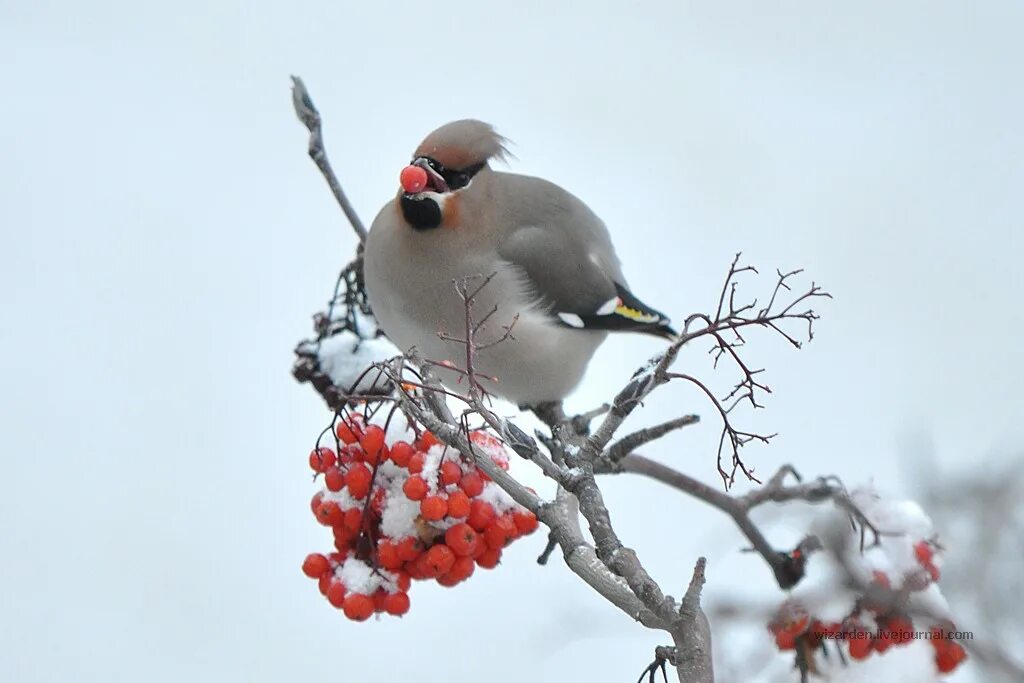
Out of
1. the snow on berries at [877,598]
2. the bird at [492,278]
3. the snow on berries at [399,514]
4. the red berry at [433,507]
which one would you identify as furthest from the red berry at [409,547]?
the bird at [492,278]

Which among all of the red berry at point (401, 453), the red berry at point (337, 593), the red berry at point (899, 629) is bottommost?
the red berry at point (337, 593)

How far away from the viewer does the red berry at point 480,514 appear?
145cm

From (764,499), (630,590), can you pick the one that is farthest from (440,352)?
(630,590)

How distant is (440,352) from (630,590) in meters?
1.18

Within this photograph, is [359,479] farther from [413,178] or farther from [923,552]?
[923,552]

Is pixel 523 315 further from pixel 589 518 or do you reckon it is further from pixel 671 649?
pixel 671 649

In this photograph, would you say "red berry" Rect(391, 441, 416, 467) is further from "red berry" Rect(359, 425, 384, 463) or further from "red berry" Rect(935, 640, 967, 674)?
"red berry" Rect(935, 640, 967, 674)

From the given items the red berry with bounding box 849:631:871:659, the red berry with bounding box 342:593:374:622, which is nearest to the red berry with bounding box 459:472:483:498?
the red berry with bounding box 342:593:374:622

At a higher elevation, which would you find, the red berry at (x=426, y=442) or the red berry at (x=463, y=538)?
the red berry at (x=426, y=442)

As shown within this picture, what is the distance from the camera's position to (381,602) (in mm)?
1549

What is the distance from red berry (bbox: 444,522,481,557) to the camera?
145 centimetres

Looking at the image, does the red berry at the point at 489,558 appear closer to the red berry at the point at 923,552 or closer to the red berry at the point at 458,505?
the red berry at the point at 458,505

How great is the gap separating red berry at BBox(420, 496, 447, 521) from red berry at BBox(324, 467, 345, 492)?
136 mm

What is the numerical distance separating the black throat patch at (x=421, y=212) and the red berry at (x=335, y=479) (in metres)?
0.79
